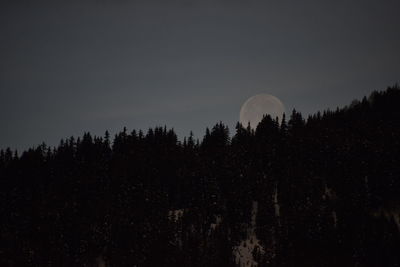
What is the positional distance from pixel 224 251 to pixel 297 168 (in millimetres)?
29640

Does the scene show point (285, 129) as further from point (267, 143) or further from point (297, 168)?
point (297, 168)

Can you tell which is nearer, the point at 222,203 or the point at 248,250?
the point at 248,250

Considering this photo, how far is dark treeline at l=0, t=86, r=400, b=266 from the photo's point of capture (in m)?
66.8

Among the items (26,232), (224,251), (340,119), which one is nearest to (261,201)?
(224,251)

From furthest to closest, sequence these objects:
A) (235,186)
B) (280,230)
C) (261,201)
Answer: (235,186) < (261,201) < (280,230)

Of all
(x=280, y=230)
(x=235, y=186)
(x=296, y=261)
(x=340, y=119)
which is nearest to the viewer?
(x=296, y=261)

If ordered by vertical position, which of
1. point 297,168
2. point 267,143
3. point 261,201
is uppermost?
point 267,143

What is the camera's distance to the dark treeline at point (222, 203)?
219 feet

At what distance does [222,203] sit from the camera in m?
83.2

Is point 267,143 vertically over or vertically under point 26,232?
over

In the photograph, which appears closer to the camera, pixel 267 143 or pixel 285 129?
pixel 267 143

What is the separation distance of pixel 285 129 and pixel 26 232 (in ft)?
250

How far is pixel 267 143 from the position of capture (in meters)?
104

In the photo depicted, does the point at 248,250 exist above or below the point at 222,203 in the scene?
below
